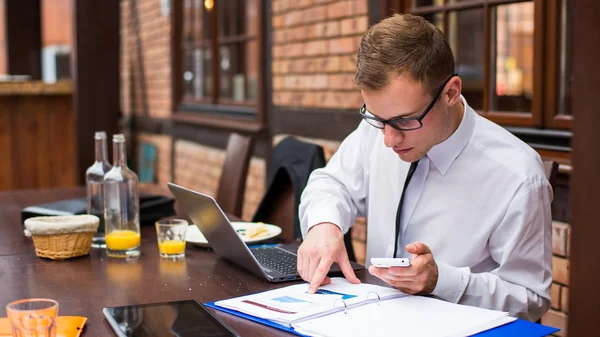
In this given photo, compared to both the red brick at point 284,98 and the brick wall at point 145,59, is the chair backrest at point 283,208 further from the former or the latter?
the brick wall at point 145,59

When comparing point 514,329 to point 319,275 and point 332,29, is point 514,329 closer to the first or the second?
point 319,275

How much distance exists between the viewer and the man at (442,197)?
1.56 m

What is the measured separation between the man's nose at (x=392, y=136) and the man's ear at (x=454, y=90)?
0.47 ft

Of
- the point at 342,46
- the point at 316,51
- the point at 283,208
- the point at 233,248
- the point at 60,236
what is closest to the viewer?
the point at 233,248

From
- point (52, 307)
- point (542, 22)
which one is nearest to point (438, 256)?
point (52, 307)

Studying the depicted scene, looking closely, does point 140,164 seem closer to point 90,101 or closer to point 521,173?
point 90,101

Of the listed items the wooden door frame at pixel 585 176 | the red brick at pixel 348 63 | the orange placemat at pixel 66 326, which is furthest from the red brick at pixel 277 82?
the wooden door frame at pixel 585 176

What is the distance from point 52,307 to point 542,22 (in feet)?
6.67

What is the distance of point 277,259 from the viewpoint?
1.81 metres

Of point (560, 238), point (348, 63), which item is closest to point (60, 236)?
point (560, 238)

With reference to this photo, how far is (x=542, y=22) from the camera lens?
8.56ft

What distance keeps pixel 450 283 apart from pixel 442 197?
324 millimetres

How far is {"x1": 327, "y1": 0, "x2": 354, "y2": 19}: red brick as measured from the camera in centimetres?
353

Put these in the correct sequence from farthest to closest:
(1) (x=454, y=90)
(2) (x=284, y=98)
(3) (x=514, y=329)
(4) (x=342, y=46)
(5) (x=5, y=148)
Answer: (5) (x=5, y=148)
(2) (x=284, y=98)
(4) (x=342, y=46)
(1) (x=454, y=90)
(3) (x=514, y=329)
